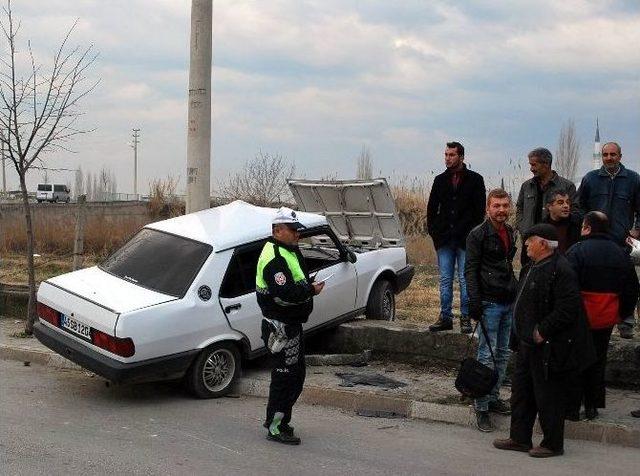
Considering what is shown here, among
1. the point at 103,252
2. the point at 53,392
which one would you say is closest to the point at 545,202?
the point at 53,392

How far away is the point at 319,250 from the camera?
9.38 meters

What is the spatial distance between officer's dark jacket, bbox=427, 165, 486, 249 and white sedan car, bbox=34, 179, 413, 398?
119cm

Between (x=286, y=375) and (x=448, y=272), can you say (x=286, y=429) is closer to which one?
(x=286, y=375)

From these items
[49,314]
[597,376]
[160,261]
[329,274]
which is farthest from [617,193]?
[49,314]

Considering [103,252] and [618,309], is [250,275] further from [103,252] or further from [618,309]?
[103,252]

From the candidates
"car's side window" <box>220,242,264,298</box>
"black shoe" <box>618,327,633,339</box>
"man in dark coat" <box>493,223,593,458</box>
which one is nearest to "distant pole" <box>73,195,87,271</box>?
"car's side window" <box>220,242,264,298</box>

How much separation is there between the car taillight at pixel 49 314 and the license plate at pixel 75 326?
90 mm

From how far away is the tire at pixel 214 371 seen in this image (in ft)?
24.2

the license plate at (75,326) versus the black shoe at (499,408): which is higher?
the license plate at (75,326)

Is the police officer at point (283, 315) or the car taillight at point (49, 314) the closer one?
the police officer at point (283, 315)

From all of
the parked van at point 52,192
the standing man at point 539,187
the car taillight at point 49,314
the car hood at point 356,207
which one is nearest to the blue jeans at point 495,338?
the standing man at point 539,187

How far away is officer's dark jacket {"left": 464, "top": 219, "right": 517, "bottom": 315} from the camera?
6.38 meters

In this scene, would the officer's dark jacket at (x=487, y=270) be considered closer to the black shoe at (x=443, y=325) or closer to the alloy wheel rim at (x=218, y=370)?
the black shoe at (x=443, y=325)

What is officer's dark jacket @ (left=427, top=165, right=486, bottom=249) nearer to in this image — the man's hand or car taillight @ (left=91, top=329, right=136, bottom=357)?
the man's hand
